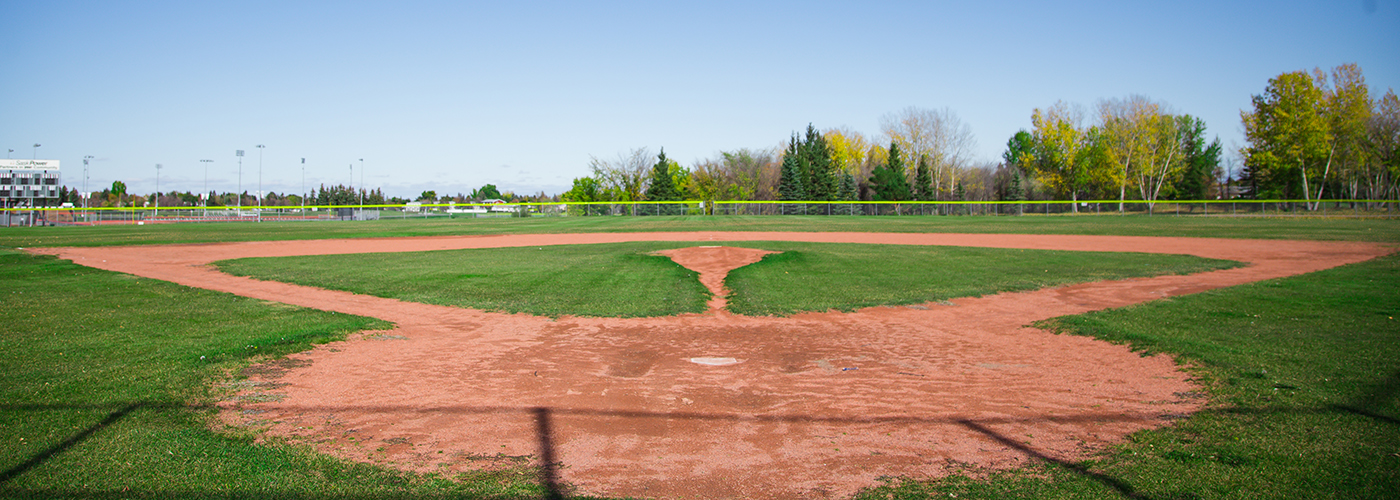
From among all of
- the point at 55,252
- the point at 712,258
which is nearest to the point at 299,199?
the point at 55,252

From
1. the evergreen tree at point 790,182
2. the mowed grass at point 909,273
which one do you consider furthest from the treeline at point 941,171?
the mowed grass at point 909,273

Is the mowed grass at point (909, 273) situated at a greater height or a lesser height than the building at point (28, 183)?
lesser

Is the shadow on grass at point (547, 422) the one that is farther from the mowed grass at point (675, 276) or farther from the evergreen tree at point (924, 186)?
the evergreen tree at point (924, 186)

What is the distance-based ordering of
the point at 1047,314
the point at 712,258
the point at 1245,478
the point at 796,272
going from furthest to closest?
the point at 712,258 → the point at 796,272 → the point at 1047,314 → the point at 1245,478

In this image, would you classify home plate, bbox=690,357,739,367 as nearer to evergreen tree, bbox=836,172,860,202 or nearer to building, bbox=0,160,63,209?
evergreen tree, bbox=836,172,860,202

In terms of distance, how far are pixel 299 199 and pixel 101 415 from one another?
15774cm

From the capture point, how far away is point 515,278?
49.0 ft

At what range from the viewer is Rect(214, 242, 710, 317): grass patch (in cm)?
1157

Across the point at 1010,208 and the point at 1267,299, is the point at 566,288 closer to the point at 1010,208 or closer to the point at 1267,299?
the point at 1267,299

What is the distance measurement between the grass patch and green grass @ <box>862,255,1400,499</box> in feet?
22.3

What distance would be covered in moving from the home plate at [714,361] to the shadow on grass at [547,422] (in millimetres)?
1888

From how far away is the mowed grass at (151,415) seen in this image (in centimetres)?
389

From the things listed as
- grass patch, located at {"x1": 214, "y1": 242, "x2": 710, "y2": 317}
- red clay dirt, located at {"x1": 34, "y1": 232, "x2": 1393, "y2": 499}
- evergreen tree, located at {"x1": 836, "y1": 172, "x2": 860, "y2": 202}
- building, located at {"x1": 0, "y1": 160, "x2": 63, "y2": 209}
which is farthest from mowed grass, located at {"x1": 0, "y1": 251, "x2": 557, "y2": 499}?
building, located at {"x1": 0, "y1": 160, "x2": 63, "y2": 209}

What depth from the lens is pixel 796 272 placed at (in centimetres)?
1600
